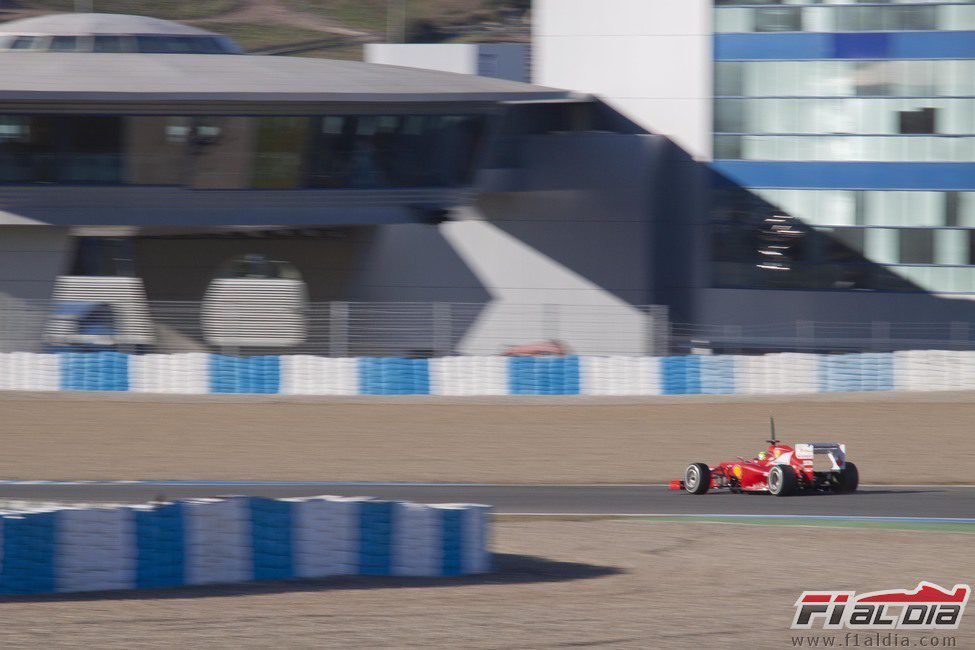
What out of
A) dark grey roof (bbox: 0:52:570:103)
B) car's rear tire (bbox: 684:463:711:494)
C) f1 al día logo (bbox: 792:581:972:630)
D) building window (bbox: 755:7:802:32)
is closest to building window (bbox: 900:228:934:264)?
building window (bbox: 755:7:802:32)

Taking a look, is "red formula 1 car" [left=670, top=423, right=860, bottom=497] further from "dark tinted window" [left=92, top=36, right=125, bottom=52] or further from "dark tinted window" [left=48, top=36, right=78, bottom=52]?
"dark tinted window" [left=48, top=36, right=78, bottom=52]

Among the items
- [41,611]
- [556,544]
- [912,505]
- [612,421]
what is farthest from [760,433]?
[41,611]

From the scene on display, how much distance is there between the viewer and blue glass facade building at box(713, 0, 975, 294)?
3438 cm

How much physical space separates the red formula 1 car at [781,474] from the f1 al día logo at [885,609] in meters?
4.85

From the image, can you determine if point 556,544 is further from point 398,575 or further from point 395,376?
point 395,376

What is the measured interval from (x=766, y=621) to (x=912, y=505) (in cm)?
617

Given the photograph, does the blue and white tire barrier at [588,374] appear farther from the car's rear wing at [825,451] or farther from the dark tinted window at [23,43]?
the dark tinted window at [23,43]

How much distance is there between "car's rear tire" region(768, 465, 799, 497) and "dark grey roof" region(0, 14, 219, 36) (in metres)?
23.1

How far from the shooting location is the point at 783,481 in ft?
45.5

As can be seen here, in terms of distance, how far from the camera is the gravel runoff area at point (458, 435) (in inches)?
649

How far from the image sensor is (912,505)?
1367cm

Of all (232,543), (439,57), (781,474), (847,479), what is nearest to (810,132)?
(439,57)

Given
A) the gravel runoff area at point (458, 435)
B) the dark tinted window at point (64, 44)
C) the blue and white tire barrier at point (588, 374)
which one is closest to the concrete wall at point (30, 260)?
the dark tinted window at point (64, 44)

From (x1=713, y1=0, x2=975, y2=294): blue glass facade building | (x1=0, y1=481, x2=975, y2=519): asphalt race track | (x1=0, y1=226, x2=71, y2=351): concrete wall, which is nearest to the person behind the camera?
(x1=0, y1=481, x2=975, y2=519): asphalt race track
